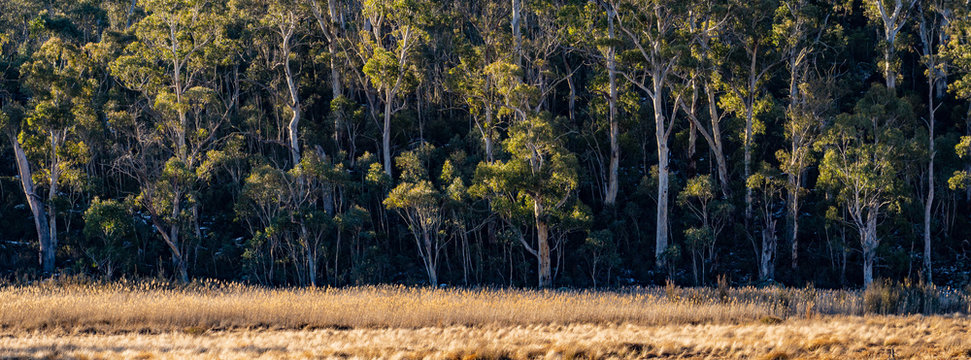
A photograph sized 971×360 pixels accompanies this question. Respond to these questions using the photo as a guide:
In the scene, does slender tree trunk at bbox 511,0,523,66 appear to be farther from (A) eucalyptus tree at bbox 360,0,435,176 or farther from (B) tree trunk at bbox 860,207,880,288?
(B) tree trunk at bbox 860,207,880,288

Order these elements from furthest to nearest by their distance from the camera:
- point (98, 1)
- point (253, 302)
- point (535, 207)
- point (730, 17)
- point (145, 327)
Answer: point (98, 1)
point (730, 17)
point (535, 207)
point (253, 302)
point (145, 327)

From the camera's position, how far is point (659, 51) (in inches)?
1230

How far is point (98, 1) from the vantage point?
49.2m

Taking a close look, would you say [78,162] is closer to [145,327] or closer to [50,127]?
[50,127]

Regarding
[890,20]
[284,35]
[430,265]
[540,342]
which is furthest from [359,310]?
[890,20]

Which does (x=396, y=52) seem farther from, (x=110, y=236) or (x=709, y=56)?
(x=110, y=236)

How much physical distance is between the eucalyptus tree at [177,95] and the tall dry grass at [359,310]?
12380 millimetres

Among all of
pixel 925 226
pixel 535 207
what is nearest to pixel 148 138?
pixel 535 207

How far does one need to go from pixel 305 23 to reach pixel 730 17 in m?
19.0

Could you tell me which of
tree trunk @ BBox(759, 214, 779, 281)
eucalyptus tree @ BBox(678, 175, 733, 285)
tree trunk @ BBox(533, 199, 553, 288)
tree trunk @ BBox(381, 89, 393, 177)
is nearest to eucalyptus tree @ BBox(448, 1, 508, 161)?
tree trunk @ BBox(381, 89, 393, 177)

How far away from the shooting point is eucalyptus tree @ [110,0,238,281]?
30.8 metres

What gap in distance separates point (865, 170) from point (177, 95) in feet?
88.6

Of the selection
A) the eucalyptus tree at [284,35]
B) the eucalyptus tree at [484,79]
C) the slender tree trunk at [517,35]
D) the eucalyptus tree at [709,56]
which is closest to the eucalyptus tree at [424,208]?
the eucalyptus tree at [484,79]

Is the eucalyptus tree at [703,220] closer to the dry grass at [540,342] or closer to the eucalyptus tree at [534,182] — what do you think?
the eucalyptus tree at [534,182]
